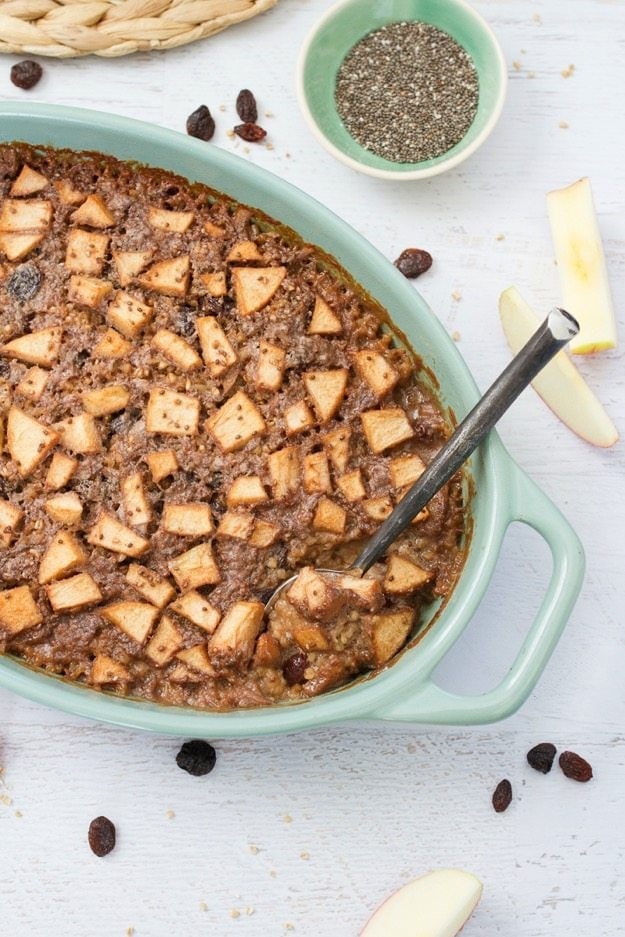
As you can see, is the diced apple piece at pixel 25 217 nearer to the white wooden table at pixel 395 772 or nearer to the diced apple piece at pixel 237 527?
the white wooden table at pixel 395 772

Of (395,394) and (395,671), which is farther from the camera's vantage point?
(395,394)

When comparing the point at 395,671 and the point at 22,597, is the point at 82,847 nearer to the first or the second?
the point at 22,597

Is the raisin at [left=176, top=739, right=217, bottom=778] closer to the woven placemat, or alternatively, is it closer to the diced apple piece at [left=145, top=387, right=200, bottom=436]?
the diced apple piece at [left=145, top=387, right=200, bottom=436]

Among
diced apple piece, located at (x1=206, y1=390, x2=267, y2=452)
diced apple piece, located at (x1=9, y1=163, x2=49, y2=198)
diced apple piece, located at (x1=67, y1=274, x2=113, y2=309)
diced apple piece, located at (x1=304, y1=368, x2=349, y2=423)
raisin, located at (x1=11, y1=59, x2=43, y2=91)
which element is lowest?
diced apple piece, located at (x1=206, y1=390, x2=267, y2=452)

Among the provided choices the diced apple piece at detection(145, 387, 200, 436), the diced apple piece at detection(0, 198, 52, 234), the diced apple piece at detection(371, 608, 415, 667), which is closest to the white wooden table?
the diced apple piece at detection(371, 608, 415, 667)

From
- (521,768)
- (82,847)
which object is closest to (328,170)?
(521,768)
